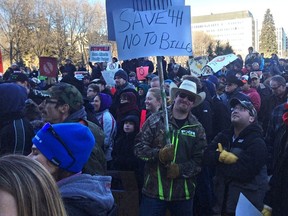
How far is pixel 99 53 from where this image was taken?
14266 millimetres

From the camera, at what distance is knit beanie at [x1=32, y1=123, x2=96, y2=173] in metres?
2.18

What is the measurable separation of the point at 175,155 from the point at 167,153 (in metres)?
0.27

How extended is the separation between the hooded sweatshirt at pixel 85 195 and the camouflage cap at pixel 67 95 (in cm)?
144

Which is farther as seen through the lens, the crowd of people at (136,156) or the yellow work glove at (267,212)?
the yellow work glove at (267,212)

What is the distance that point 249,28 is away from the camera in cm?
12838

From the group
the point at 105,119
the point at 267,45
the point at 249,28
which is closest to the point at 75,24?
the point at 267,45

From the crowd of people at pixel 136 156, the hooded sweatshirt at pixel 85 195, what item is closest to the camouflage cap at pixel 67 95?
the crowd of people at pixel 136 156

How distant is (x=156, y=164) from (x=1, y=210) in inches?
102

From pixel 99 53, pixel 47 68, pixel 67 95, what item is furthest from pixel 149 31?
pixel 99 53

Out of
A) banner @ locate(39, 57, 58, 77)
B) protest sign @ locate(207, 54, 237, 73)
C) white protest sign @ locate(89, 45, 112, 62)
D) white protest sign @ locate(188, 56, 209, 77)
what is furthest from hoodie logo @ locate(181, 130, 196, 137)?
white protest sign @ locate(89, 45, 112, 62)

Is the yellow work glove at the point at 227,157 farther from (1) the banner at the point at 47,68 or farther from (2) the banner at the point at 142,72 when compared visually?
(2) the banner at the point at 142,72

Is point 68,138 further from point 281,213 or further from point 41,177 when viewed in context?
point 281,213

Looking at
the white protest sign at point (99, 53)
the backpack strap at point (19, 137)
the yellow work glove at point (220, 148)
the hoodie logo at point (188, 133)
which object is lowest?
the yellow work glove at point (220, 148)

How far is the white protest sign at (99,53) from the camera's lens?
1424 centimetres
